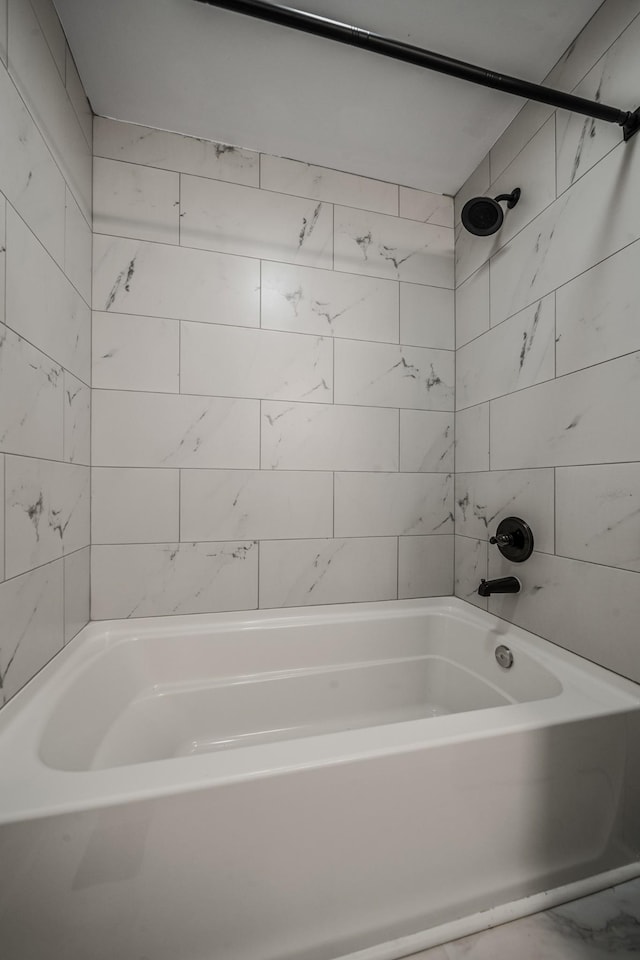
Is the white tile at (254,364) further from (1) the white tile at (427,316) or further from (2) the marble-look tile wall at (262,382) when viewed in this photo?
(1) the white tile at (427,316)

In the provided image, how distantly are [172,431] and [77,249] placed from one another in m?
0.64

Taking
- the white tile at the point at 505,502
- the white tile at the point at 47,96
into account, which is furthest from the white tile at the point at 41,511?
the white tile at the point at 505,502

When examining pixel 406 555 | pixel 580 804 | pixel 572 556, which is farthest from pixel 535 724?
pixel 406 555

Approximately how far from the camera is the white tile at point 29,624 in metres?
0.86

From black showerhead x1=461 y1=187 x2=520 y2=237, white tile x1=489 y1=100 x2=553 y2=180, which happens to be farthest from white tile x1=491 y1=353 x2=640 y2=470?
white tile x1=489 y1=100 x2=553 y2=180

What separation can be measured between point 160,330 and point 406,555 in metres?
1.33

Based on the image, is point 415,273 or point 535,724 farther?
point 415,273

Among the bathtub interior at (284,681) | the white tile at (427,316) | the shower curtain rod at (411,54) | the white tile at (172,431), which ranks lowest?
the bathtub interior at (284,681)

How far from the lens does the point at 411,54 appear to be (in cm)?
87

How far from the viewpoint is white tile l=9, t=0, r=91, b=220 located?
0.89 m

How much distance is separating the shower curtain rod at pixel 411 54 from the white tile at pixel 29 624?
4.18ft

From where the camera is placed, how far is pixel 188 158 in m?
1.47

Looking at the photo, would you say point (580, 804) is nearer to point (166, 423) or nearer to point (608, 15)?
point (166, 423)

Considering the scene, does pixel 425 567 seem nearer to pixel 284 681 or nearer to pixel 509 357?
pixel 284 681
